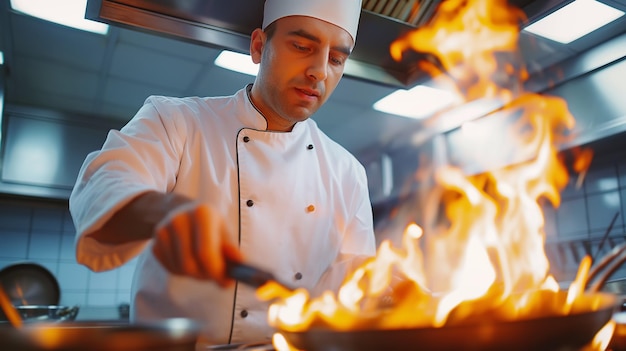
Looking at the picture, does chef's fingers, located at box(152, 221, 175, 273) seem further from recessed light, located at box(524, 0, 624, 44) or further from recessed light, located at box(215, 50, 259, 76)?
recessed light, located at box(215, 50, 259, 76)

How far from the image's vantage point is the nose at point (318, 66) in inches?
53.1

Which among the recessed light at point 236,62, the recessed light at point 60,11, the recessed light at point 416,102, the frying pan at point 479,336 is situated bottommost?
the frying pan at point 479,336

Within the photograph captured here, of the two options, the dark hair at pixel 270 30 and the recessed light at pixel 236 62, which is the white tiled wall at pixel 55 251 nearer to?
the recessed light at pixel 236 62

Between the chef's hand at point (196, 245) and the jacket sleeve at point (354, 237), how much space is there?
0.76 meters

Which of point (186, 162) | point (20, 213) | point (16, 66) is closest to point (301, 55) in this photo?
point (186, 162)

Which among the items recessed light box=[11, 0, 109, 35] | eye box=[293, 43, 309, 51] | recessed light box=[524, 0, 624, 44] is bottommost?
eye box=[293, 43, 309, 51]

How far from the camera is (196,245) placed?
584mm

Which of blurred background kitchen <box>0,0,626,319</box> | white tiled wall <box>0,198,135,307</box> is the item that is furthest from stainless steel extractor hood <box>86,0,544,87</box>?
white tiled wall <box>0,198,135,307</box>

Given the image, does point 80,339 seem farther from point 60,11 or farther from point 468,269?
point 60,11

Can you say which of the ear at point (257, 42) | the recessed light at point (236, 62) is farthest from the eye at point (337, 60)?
the recessed light at point (236, 62)

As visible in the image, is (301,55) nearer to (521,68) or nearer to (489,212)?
(489,212)

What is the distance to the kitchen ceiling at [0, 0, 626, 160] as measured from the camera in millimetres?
2656

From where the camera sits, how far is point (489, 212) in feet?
3.22

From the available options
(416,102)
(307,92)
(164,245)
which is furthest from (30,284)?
(164,245)
